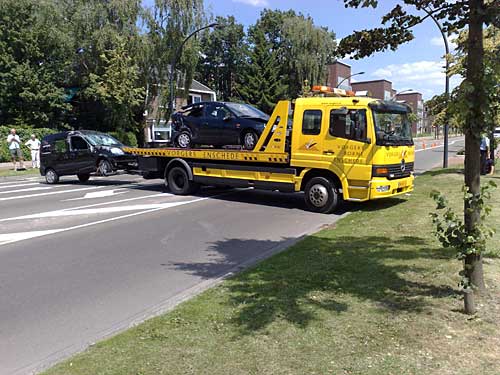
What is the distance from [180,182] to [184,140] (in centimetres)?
123

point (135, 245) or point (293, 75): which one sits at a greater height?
point (293, 75)

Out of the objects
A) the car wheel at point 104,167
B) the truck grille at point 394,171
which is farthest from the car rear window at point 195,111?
the truck grille at point 394,171

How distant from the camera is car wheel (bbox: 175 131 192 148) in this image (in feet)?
44.0

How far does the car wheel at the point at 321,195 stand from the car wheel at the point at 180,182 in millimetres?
3878

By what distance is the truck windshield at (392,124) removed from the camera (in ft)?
32.8

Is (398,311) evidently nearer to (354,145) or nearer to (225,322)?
(225,322)

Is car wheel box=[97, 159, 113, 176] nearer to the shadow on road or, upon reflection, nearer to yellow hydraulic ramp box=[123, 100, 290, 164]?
yellow hydraulic ramp box=[123, 100, 290, 164]

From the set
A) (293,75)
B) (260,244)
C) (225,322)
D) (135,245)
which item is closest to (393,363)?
(225,322)

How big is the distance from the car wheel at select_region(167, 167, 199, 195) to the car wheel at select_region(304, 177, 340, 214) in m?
3.88

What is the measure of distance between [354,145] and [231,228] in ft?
10.8

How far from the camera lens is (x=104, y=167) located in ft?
51.4

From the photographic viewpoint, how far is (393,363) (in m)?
3.26

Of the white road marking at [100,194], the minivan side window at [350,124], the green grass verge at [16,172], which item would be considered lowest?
the white road marking at [100,194]

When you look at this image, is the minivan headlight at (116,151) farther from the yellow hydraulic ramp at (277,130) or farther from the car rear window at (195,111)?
the yellow hydraulic ramp at (277,130)
